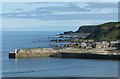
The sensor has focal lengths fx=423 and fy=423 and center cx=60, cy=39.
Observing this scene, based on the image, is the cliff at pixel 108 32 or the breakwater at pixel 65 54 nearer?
the breakwater at pixel 65 54

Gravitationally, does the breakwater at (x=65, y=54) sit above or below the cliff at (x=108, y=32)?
below

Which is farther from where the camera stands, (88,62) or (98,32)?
(98,32)

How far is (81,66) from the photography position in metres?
42.9

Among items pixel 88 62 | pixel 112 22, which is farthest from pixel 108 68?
pixel 112 22

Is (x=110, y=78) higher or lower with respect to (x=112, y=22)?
lower

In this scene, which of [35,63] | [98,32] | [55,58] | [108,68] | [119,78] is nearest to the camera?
[119,78]

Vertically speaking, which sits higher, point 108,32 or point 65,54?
point 108,32

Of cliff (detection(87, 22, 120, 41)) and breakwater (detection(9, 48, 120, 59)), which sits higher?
cliff (detection(87, 22, 120, 41))

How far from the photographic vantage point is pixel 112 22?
102125mm

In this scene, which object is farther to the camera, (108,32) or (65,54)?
(108,32)

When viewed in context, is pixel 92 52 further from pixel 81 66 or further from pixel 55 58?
pixel 81 66

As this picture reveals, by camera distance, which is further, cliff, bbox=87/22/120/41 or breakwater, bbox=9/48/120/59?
cliff, bbox=87/22/120/41

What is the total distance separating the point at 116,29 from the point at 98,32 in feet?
26.6

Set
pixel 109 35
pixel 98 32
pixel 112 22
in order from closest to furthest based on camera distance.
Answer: pixel 109 35 → pixel 98 32 → pixel 112 22
